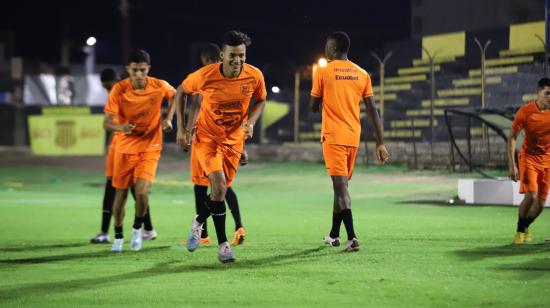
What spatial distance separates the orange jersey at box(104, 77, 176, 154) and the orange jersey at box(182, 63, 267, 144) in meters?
1.48

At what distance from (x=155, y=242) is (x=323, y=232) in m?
2.32

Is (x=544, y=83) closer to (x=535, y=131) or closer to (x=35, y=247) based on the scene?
(x=535, y=131)

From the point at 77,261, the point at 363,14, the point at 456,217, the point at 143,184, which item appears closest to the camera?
the point at 77,261

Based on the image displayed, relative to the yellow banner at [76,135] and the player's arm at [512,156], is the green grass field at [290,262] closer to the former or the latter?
the player's arm at [512,156]

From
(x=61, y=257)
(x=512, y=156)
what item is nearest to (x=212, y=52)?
Answer: (x=61, y=257)

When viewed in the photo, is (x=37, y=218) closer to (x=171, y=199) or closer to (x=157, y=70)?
(x=171, y=199)

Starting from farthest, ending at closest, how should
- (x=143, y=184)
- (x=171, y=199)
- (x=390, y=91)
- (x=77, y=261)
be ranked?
(x=390, y=91)
(x=171, y=199)
(x=143, y=184)
(x=77, y=261)

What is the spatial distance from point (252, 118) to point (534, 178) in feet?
11.7

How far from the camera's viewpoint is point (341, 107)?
34.1 ft

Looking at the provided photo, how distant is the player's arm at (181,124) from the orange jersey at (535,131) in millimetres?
3845

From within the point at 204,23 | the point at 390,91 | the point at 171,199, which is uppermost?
the point at 204,23

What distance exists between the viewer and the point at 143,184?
36.1ft

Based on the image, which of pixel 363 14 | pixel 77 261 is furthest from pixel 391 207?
pixel 363 14

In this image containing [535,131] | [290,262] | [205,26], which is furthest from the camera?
[205,26]
